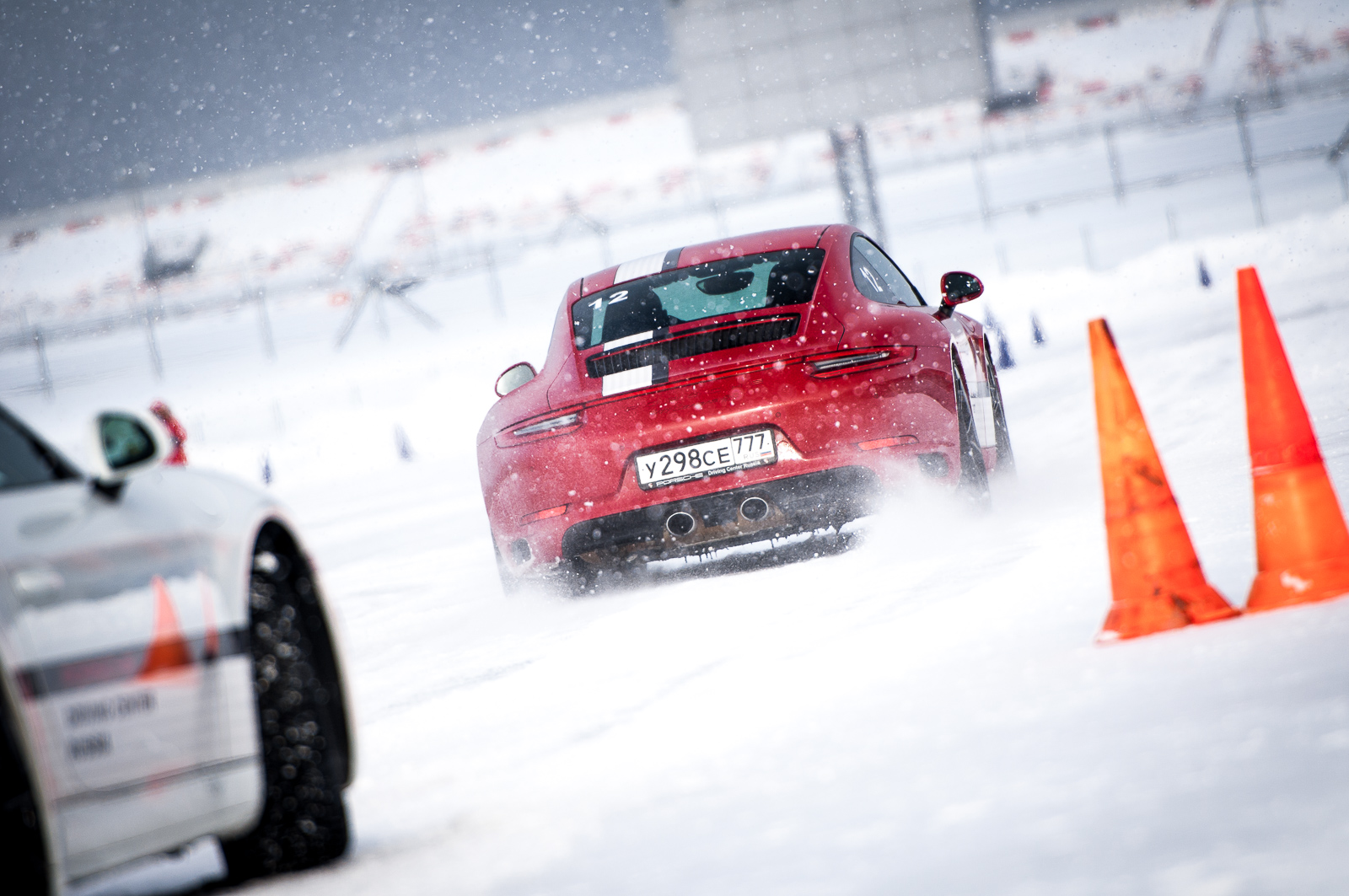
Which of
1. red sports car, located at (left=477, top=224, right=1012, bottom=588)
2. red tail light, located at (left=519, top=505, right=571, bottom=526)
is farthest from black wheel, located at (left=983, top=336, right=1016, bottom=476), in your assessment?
red tail light, located at (left=519, top=505, right=571, bottom=526)

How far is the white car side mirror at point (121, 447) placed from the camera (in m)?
2.69

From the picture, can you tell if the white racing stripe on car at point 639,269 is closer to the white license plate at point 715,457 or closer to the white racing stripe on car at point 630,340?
the white racing stripe on car at point 630,340

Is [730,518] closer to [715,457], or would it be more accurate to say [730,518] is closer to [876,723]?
[715,457]

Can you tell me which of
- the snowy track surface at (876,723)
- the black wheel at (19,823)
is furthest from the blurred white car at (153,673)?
the snowy track surface at (876,723)

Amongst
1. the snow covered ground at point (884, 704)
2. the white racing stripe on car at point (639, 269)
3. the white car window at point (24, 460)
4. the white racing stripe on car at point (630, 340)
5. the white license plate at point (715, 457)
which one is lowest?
the snow covered ground at point (884, 704)

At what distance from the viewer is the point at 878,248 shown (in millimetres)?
7027

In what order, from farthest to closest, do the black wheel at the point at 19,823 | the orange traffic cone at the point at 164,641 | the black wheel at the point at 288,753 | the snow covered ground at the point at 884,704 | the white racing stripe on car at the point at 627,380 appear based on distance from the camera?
1. the white racing stripe on car at the point at 627,380
2. the black wheel at the point at 288,753
3. the orange traffic cone at the point at 164,641
4. the snow covered ground at the point at 884,704
5. the black wheel at the point at 19,823

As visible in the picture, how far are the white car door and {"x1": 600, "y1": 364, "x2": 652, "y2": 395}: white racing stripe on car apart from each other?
3.09 metres

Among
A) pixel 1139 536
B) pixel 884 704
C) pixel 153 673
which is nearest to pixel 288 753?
pixel 153 673

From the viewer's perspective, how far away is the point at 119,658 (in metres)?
2.46

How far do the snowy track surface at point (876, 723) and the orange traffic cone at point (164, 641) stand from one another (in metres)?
0.56

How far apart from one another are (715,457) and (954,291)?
169 cm

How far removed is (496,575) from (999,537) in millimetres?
3129

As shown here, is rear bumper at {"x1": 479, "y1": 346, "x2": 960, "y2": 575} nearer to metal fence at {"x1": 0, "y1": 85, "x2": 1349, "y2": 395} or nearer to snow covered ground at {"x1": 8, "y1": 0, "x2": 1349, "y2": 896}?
snow covered ground at {"x1": 8, "y1": 0, "x2": 1349, "y2": 896}
